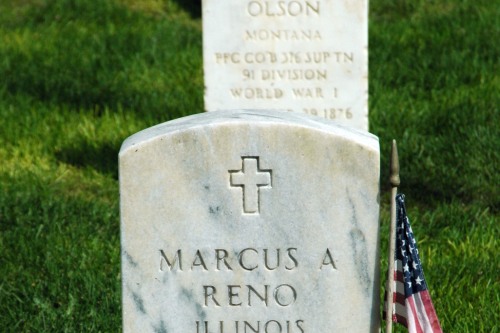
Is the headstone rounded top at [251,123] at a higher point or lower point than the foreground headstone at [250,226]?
higher

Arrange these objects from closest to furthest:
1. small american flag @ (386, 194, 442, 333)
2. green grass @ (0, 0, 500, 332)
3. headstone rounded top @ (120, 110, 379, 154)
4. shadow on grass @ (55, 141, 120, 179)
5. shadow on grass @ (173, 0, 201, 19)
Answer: headstone rounded top @ (120, 110, 379, 154) < small american flag @ (386, 194, 442, 333) < green grass @ (0, 0, 500, 332) < shadow on grass @ (55, 141, 120, 179) < shadow on grass @ (173, 0, 201, 19)

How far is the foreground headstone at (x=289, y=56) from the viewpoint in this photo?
5.62 m

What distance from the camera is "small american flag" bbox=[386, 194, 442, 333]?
3305 millimetres

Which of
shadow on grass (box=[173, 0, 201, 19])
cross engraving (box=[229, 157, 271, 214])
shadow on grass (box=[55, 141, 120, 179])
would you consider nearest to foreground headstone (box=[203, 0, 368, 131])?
shadow on grass (box=[55, 141, 120, 179])

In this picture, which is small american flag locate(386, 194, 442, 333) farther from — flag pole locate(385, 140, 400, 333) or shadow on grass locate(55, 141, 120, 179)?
shadow on grass locate(55, 141, 120, 179)

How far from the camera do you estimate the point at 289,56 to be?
5.73m

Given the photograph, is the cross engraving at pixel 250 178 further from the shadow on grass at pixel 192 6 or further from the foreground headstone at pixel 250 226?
the shadow on grass at pixel 192 6

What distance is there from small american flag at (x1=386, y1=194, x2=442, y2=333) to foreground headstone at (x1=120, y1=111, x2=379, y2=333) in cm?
11

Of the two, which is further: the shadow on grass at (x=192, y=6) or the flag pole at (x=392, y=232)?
the shadow on grass at (x=192, y=6)

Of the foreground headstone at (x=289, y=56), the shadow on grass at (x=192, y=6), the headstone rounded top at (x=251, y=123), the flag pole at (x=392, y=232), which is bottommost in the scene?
the shadow on grass at (x=192, y=6)

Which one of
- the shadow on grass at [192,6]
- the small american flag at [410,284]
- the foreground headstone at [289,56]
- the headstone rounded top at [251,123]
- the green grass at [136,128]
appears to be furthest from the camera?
the shadow on grass at [192,6]

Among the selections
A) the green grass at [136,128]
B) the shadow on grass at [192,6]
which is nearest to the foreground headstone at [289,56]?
the green grass at [136,128]

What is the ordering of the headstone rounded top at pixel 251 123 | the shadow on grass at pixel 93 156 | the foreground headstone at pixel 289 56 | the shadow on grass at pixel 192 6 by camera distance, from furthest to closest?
the shadow on grass at pixel 192 6
the shadow on grass at pixel 93 156
the foreground headstone at pixel 289 56
the headstone rounded top at pixel 251 123

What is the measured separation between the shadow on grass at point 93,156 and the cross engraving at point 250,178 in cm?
303
